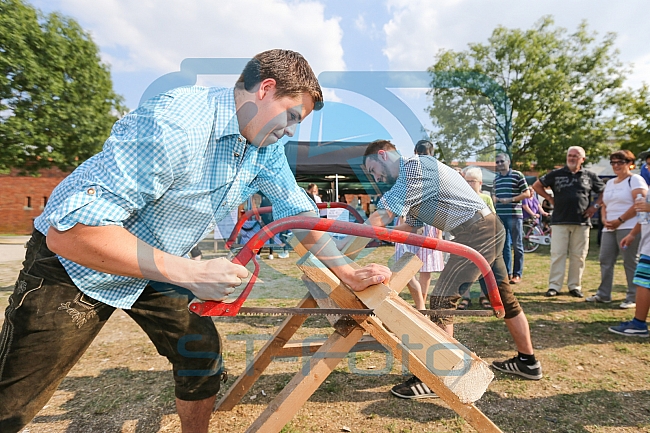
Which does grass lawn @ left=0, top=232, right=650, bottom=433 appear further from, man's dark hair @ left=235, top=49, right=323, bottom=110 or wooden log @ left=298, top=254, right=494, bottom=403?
man's dark hair @ left=235, top=49, right=323, bottom=110

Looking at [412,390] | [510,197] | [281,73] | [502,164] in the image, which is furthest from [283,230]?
[502,164]

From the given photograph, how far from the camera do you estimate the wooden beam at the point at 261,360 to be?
2.47 metres

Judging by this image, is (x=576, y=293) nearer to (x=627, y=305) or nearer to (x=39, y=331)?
(x=627, y=305)

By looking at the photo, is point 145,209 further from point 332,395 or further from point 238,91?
point 332,395

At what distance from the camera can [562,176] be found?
5.65 metres

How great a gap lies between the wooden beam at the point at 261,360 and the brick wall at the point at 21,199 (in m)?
20.0

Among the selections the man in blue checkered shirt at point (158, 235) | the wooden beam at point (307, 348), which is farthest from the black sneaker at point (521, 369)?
the man in blue checkered shirt at point (158, 235)


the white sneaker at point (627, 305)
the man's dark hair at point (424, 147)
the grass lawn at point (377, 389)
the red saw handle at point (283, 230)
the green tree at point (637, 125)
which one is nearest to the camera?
the red saw handle at point (283, 230)

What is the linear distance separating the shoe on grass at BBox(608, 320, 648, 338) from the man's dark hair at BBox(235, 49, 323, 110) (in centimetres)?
424

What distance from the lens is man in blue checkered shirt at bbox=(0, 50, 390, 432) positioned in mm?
1146

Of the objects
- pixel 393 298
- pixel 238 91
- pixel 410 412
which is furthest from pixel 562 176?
pixel 238 91

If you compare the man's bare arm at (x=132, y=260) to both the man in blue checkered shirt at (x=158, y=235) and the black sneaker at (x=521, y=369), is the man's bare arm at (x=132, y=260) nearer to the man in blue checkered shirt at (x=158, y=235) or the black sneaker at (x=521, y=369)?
the man in blue checkered shirt at (x=158, y=235)

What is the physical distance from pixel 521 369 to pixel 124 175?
124 inches

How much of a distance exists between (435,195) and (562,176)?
398 centimetres
